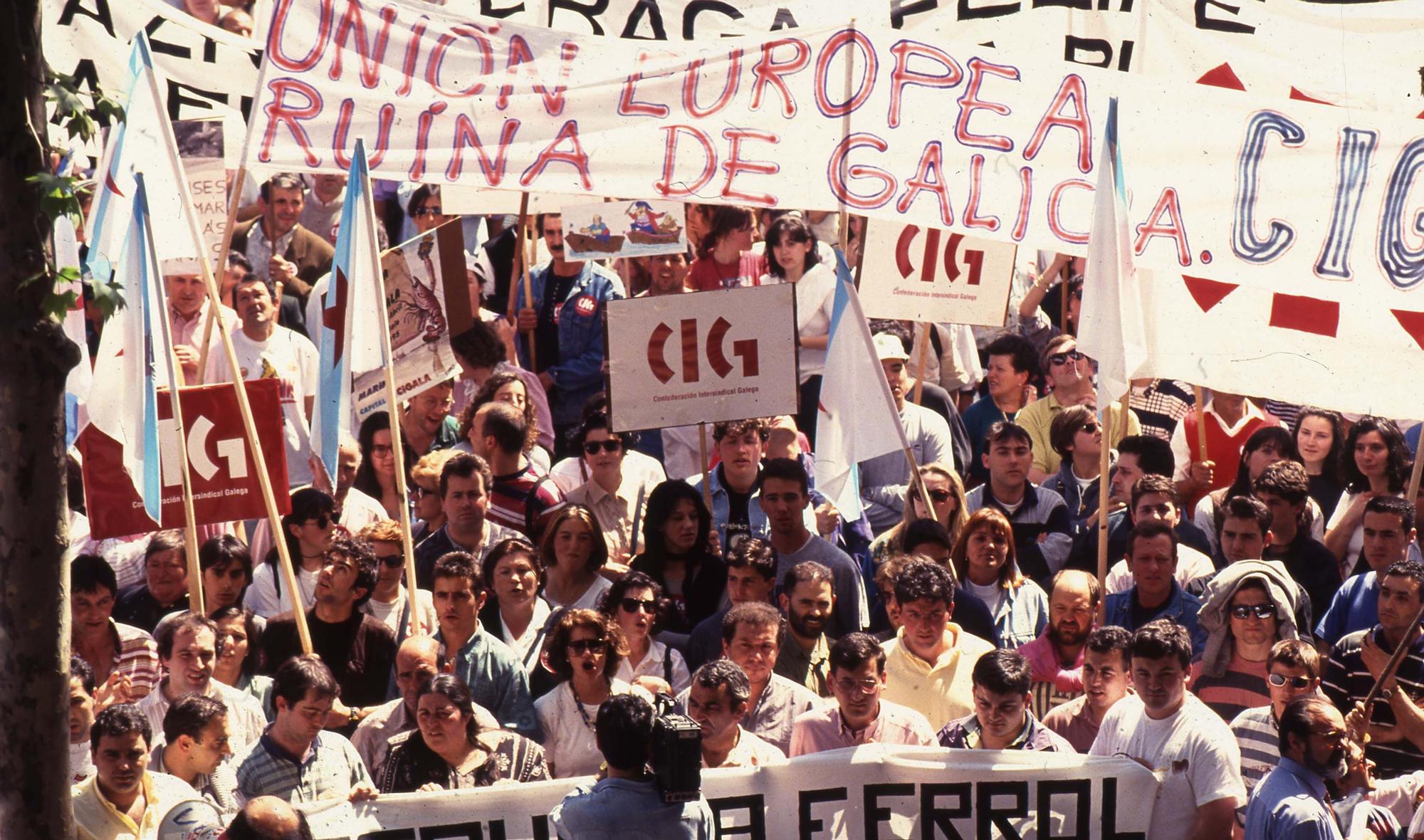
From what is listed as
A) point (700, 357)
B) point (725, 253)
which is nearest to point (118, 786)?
point (700, 357)

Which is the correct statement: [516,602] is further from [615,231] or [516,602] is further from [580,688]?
[615,231]

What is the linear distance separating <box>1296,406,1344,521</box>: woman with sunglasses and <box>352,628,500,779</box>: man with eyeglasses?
16.1ft

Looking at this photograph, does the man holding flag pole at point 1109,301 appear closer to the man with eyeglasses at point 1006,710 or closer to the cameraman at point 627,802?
Answer: the man with eyeglasses at point 1006,710

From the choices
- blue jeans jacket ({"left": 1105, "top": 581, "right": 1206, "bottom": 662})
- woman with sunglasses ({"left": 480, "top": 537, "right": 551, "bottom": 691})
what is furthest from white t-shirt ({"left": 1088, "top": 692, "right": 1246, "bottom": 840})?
woman with sunglasses ({"left": 480, "top": 537, "right": 551, "bottom": 691})

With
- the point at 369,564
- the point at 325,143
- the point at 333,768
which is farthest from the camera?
the point at 325,143

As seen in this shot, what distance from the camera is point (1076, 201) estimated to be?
10.5m

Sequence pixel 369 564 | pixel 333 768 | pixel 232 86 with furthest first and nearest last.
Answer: pixel 232 86 < pixel 369 564 < pixel 333 768

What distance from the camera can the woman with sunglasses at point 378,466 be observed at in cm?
1133

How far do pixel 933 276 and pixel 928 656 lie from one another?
3.60 m

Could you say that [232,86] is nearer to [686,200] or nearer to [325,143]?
[325,143]

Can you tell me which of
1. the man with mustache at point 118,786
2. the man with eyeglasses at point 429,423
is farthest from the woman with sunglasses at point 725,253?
the man with mustache at point 118,786

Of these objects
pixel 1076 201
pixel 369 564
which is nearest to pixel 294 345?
pixel 369 564

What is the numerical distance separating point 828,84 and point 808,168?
42 centimetres

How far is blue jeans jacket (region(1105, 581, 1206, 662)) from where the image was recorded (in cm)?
969
